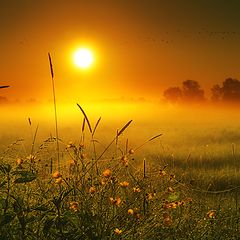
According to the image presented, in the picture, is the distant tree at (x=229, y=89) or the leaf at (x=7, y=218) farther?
the distant tree at (x=229, y=89)

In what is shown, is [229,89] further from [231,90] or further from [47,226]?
[47,226]

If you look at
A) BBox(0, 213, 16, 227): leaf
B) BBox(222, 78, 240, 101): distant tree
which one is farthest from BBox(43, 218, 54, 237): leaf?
BBox(222, 78, 240, 101): distant tree

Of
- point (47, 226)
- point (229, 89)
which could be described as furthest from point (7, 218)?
point (229, 89)

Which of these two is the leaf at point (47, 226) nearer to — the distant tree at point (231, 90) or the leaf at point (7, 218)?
the leaf at point (7, 218)

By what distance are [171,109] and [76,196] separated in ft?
286

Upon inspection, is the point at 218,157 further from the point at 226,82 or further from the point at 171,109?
the point at 171,109

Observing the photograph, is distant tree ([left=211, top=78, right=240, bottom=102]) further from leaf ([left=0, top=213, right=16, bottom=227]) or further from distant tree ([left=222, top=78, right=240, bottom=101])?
leaf ([left=0, top=213, right=16, bottom=227])

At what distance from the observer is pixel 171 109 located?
91188 millimetres

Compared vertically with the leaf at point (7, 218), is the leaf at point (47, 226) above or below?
below

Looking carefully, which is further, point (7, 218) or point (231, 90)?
point (231, 90)

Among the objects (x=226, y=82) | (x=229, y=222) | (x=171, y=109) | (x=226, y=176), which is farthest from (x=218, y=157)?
(x=171, y=109)

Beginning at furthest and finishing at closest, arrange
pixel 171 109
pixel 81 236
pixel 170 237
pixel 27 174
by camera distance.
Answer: pixel 171 109
pixel 170 237
pixel 81 236
pixel 27 174

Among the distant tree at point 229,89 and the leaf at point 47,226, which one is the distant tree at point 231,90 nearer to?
the distant tree at point 229,89

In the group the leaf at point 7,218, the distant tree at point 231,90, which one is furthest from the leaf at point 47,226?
the distant tree at point 231,90
